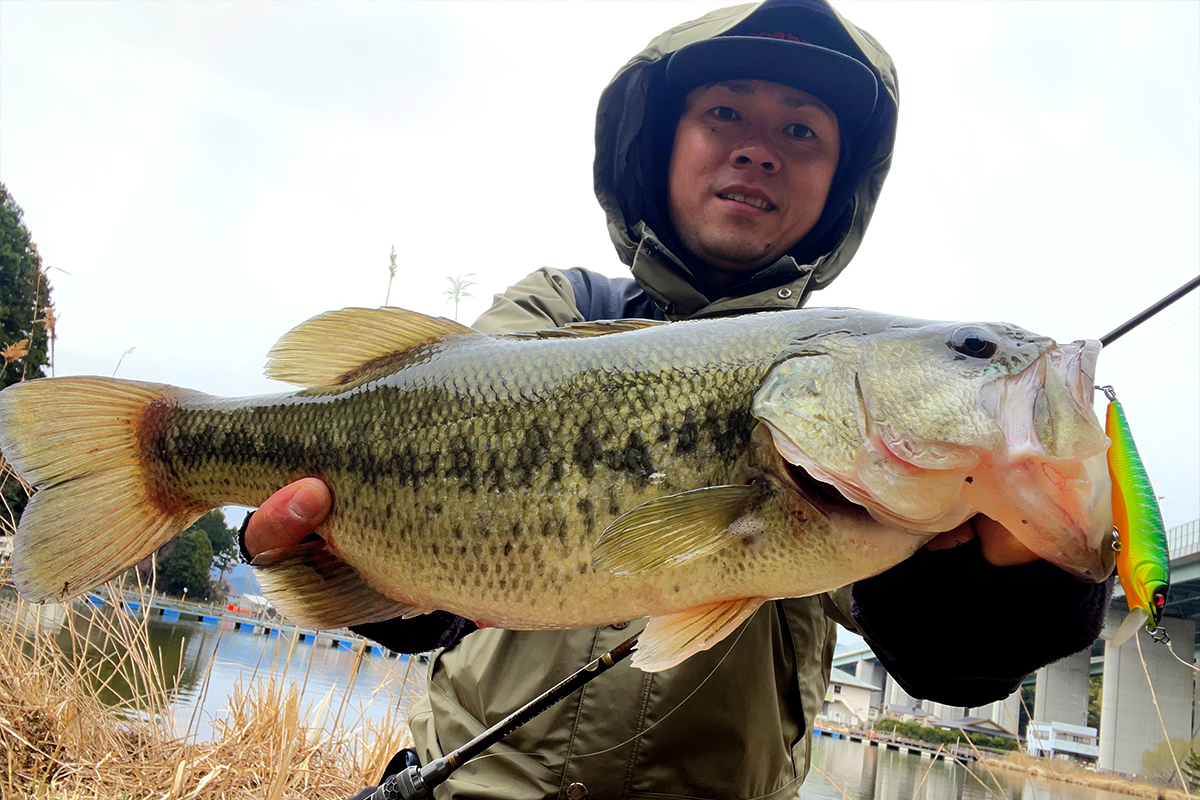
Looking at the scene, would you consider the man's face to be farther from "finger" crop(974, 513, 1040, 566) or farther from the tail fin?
the tail fin

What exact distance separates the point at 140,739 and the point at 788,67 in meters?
5.15

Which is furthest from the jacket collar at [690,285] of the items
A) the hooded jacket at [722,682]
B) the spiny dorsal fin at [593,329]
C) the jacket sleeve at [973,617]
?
the jacket sleeve at [973,617]

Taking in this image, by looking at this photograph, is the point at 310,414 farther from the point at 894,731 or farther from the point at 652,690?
the point at 894,731

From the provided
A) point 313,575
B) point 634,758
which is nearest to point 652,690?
point 634,758

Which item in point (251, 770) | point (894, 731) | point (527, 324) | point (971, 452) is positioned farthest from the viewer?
point (894, 731)

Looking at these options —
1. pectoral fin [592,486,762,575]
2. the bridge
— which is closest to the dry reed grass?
pectoral fin [592,486,762,575]

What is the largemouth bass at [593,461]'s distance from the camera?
1.47 meters

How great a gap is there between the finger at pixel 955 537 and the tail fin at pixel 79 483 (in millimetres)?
→ 1908

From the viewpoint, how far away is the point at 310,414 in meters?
2.01

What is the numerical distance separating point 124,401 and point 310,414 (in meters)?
0.56

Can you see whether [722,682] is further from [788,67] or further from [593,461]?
[788,67]

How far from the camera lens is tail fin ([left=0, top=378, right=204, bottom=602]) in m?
1.93

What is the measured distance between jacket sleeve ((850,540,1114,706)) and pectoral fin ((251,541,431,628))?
4.01ft

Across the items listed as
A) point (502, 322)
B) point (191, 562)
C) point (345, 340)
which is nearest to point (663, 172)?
point (502, 322)
